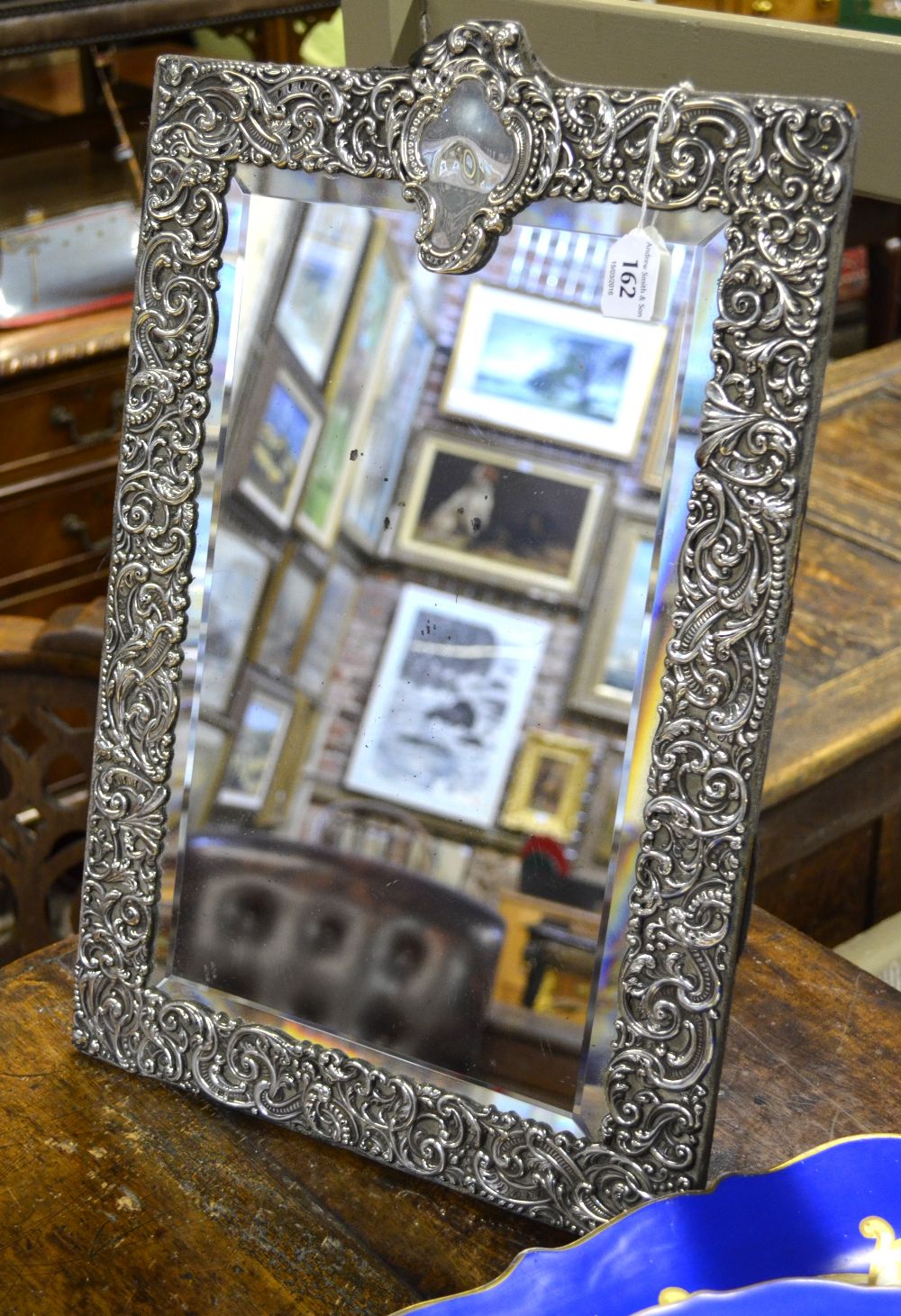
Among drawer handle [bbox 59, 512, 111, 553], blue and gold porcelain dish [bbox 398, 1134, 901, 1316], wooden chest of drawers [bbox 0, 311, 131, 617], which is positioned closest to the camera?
blue and gold porcelain dish [bbox 398, 1134, 901, 1316]

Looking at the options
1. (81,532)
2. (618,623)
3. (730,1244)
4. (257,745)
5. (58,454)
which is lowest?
(81,532)

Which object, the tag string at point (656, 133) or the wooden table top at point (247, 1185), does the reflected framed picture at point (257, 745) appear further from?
the tag string at point (656, 133)

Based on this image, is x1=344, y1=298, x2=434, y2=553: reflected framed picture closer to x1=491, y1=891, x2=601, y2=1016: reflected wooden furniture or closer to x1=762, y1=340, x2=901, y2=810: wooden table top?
x1=491, y1=891, x2=601, y2=1016: reflected wooden furniture

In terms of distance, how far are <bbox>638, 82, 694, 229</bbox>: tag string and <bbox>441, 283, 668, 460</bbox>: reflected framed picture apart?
0.19ft

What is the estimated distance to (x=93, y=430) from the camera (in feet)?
7.89

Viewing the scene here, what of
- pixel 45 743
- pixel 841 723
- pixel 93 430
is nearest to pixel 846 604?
pixel 841 723

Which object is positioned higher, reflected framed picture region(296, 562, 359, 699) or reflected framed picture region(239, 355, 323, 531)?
reflected framed picture region(239, 355, 323, 531)

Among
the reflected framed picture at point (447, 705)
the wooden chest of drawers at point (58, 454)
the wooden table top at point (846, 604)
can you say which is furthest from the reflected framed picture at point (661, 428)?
the wooden chest of drawers at point (58, 454)

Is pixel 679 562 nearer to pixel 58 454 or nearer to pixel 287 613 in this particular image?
pixel 287 613

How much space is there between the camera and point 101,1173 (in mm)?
799

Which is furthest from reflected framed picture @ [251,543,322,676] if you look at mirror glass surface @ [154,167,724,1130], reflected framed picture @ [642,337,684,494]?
reflected framed picture @ [642,337,684,494]

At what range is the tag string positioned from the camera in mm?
669

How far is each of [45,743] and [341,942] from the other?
734 mm

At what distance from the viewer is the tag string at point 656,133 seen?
0.67 meters
